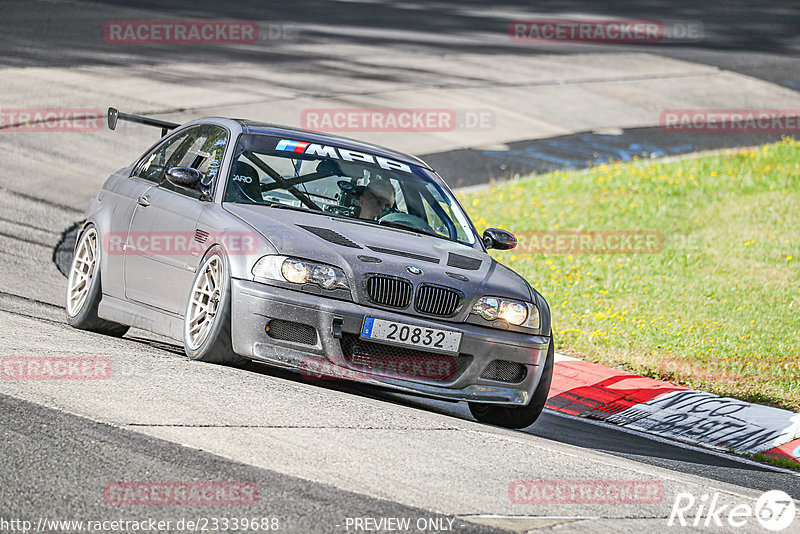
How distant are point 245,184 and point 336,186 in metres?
0.62

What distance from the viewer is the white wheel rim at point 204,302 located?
6.97 metres

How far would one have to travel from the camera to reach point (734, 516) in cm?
546

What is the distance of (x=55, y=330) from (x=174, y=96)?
13586 mm

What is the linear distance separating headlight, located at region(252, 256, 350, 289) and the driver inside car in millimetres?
1104

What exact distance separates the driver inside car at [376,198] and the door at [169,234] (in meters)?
0.97

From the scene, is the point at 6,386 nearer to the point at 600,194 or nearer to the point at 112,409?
the point at 112,409

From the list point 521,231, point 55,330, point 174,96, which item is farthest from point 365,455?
point 174,96

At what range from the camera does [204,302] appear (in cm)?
711
